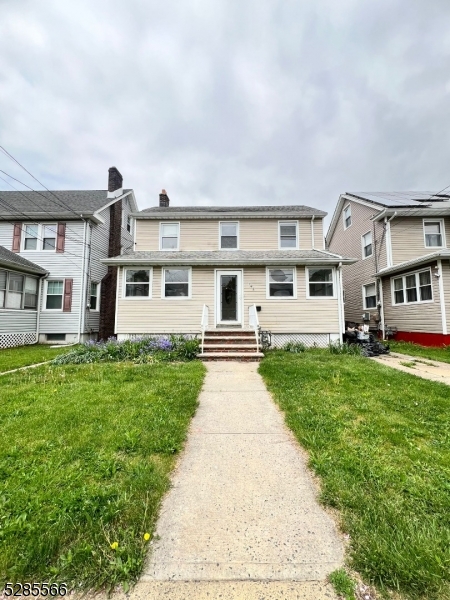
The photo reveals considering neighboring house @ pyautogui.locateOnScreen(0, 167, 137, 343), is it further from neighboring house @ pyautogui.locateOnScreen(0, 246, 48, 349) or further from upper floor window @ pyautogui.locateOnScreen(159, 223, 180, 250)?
upper floor window @ pyautogui.locateOnScreen(159, 223, 180, 250)

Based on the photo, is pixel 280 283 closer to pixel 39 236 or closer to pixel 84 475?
pixel 84 475

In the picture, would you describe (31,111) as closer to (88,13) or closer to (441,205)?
(88,13)

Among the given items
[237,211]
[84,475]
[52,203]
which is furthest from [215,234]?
[84,475]

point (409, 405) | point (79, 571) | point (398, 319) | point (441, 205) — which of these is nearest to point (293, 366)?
point (409, 405)

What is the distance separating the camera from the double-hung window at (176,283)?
1089 centimetres

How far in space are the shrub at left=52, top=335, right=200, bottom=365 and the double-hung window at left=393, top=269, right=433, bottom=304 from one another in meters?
9.59

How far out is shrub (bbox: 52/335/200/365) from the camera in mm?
7941

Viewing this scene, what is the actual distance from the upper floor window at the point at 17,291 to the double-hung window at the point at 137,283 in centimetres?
545

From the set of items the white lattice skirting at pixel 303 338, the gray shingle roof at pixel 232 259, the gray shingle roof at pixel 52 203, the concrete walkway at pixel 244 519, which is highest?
the gray shingle roof at pixel 52 203

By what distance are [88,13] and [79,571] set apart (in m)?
12.5

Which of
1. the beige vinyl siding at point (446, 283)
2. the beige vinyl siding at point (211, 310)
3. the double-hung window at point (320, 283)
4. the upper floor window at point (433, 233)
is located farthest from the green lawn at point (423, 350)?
the upper floor window at point (433, 233)

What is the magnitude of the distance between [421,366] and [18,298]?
1562 centimetres

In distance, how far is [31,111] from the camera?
1066cm

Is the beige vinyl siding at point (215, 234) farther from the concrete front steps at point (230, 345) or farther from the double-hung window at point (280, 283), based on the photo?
the concrete front steps at point (230, 345)
